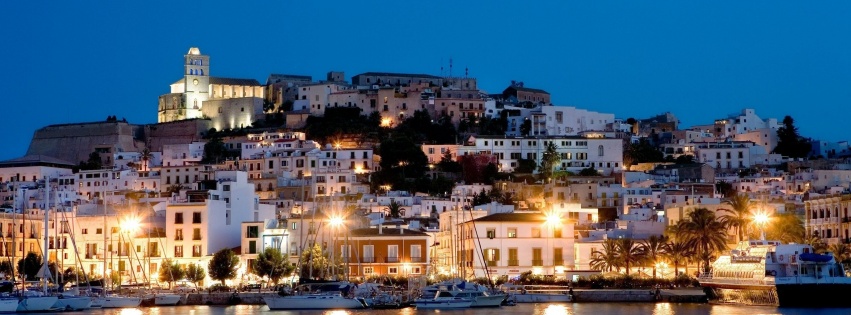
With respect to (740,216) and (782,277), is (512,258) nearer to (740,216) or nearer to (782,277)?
(740,216)

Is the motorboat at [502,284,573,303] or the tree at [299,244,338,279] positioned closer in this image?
the motorboat at [502,284,573,303]

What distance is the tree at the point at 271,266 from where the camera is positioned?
65.9 meters

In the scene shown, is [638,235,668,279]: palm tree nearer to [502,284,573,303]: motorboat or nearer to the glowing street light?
[502,284,573,303]: motorboat

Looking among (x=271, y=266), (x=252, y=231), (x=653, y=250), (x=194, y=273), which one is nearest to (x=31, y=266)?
(x=194, y=273)

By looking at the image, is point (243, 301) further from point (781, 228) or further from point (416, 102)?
point (416, 102)

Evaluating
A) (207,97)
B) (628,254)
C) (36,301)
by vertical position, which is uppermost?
(207,97)

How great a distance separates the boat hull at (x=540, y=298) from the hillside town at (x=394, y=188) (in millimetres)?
3827

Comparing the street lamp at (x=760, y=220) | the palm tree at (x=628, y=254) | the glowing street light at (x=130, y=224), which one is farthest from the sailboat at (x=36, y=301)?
the street lamp at (x=760, y=220)

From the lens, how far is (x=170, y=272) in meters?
67.6

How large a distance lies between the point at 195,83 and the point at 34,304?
80737 millimetres

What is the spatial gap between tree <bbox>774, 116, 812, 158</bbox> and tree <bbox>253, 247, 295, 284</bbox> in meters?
65.5

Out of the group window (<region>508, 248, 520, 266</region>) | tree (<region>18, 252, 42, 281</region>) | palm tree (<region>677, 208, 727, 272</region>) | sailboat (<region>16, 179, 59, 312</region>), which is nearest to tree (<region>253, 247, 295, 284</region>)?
window (<region>508, 248, 520, 266</region>)

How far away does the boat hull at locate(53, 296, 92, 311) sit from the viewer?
58469 mm

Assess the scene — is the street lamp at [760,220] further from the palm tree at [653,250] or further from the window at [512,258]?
the window at [512,258]
